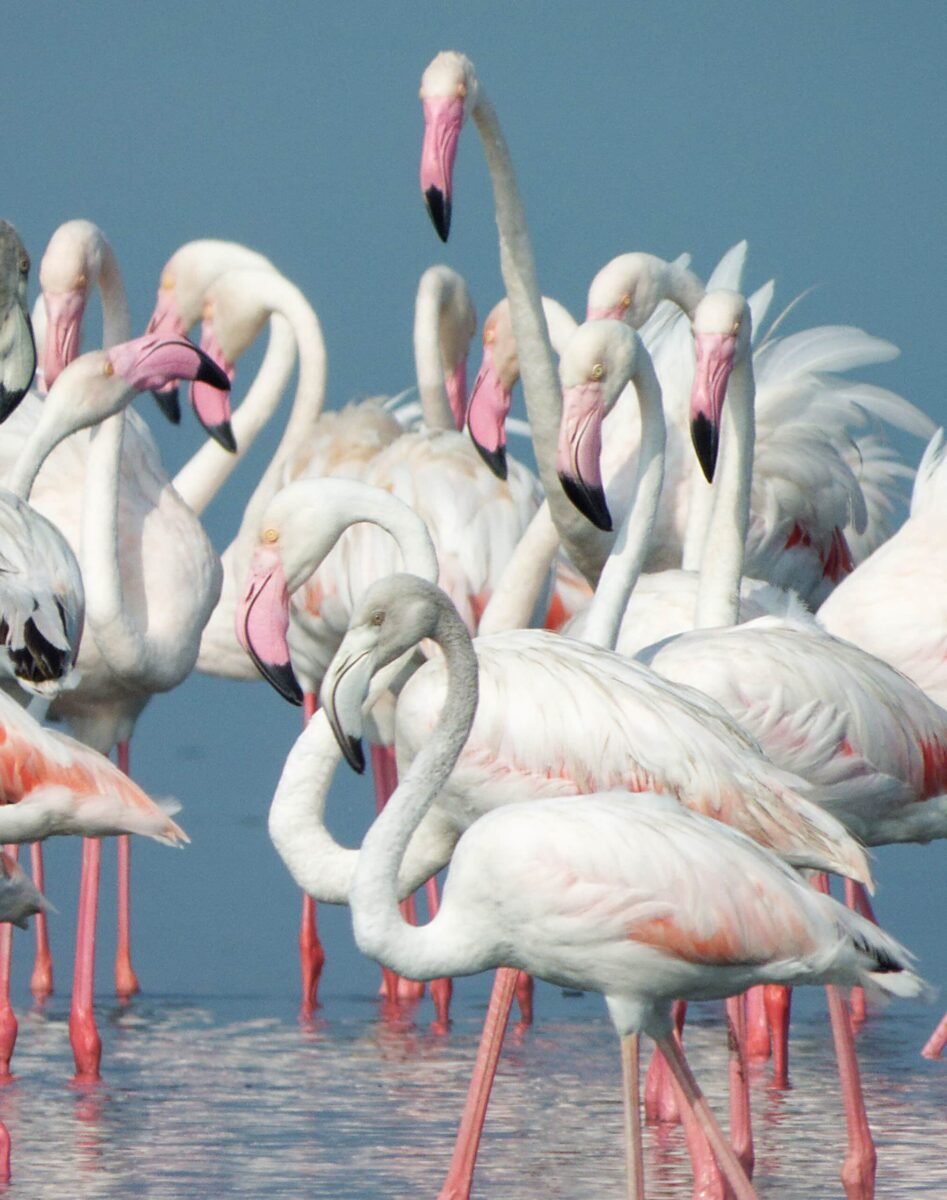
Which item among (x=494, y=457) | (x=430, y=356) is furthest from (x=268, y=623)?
(x=430, y=356)

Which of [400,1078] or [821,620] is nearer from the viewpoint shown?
[400,1078]

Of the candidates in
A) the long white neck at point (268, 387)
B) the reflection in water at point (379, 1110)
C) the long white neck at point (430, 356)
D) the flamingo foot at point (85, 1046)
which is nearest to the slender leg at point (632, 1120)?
the reflection in water at point (379, 1110)

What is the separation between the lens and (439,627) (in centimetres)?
511

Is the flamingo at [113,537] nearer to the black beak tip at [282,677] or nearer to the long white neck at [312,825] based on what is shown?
the black beak tip at [282,677]

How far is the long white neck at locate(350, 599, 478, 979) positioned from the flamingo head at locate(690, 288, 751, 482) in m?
1.88

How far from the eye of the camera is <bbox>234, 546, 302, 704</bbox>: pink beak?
619cm

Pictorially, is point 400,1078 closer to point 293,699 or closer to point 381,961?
point 293,699

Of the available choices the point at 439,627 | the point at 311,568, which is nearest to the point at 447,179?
the point at 311,568

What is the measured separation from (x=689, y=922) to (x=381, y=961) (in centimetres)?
54

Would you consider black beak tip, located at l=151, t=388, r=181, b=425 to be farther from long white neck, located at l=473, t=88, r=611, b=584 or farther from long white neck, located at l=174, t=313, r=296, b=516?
long white neck, located at l=473, t=88, r=611, b=584

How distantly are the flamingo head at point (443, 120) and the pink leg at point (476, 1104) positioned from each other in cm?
244

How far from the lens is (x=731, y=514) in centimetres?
712

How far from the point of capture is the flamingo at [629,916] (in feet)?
15.6

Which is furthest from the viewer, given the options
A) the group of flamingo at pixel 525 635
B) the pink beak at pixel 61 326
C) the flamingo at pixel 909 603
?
the pink beak at pixel 61 326
